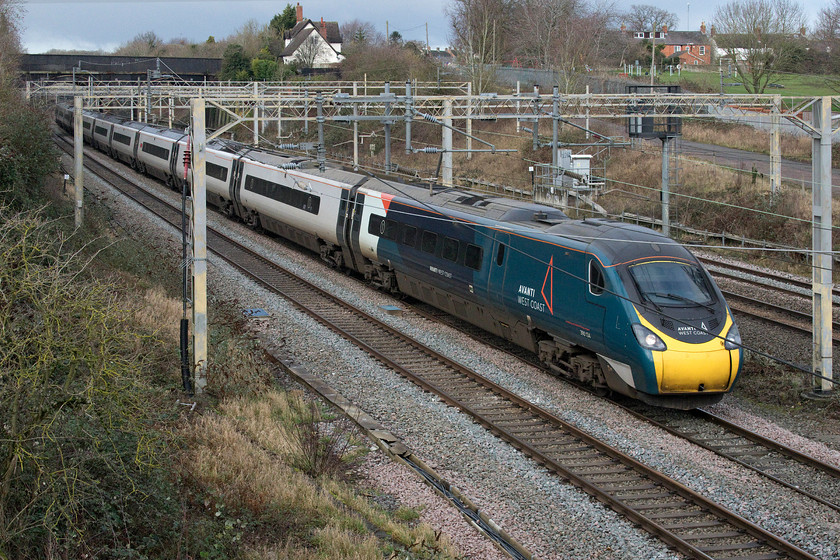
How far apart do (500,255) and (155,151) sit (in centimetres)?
2629

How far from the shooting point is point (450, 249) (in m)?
17.0

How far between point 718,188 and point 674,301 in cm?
2452

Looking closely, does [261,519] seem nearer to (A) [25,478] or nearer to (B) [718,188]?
(A) [25,478]

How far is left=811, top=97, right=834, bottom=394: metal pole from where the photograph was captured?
14.0 metres

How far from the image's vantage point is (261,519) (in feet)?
27.8

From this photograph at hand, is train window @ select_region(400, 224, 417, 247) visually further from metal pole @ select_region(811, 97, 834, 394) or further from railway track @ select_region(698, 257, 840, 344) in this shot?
metal pole @ select_region(811, 97, 834, 394)

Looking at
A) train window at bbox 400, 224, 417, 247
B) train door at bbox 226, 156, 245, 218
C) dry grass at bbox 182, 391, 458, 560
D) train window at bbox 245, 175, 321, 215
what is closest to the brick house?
train door at bbox 226, 156, 245, 218

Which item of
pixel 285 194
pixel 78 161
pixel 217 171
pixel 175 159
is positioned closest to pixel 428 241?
pixel 285 194

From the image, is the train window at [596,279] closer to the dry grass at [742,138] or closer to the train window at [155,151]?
the train window at [155,151]

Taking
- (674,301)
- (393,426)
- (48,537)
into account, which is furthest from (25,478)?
(674,301)

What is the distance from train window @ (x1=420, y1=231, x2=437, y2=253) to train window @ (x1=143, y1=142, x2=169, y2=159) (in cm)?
2092

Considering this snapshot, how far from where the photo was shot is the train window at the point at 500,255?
1519cm

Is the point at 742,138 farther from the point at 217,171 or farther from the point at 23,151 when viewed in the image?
the point at 23,151

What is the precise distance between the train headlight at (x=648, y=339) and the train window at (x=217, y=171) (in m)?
20.9
